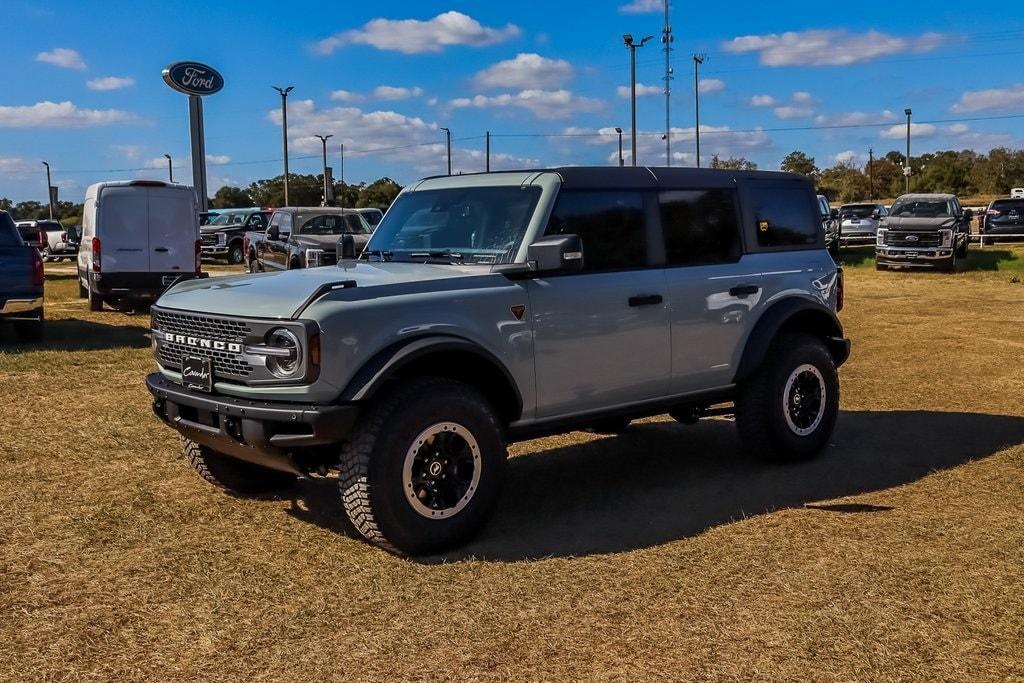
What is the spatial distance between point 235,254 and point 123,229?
672 inches

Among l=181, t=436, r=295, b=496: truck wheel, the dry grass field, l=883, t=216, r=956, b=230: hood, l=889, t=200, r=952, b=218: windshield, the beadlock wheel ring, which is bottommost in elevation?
the dry grass field

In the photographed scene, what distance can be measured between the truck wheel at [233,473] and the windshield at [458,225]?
150 cm

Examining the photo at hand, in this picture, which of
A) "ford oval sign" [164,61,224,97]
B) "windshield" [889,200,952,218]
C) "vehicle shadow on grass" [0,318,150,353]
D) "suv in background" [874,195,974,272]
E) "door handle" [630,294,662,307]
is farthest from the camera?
"ford oval sign" [164,61,224,97]

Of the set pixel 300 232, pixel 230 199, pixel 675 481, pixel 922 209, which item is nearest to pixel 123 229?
pixel 300 232

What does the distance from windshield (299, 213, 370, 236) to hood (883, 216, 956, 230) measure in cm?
1369

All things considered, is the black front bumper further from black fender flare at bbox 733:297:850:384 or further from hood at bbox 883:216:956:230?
hood at bbox 883:216:956:230

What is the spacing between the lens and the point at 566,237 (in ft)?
17.4

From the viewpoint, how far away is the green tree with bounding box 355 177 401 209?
8294 cm

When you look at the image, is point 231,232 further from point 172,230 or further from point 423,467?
point 423,467

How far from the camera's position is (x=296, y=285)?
16.8ft

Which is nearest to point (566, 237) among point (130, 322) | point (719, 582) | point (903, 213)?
→ point (719, 582)

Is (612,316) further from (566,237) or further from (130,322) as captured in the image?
(130,322)

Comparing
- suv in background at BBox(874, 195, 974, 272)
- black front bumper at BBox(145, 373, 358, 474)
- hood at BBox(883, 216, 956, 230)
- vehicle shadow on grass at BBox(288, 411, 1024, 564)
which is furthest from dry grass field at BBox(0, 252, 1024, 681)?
hood at BBox(883, 216, 956, 230)

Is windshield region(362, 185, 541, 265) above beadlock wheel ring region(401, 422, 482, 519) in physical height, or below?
above
